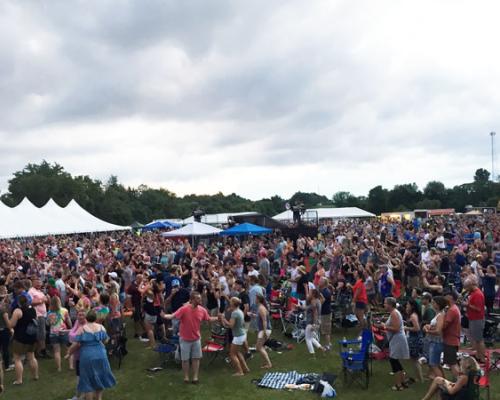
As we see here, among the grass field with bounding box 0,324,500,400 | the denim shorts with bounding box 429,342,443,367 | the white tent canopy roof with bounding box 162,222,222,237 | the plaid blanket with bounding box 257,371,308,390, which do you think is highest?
the white tent canopy roof with bounding box 162,222,222,237

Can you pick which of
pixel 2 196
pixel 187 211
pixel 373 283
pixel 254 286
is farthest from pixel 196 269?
pixel 187 211

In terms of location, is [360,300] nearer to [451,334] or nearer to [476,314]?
[476,314]

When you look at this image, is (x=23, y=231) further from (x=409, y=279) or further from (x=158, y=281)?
(x=409, y=279)

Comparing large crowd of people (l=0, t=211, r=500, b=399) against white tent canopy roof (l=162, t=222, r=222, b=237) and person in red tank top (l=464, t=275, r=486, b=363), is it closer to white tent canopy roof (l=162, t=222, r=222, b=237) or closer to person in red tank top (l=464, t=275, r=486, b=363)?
person in red tank top (l=464, t=275, r=486, b=363)

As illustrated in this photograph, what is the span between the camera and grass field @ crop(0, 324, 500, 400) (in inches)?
276

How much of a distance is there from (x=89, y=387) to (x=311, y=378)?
340cm

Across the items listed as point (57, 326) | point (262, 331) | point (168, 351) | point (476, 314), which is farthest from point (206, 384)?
point (476, 314)

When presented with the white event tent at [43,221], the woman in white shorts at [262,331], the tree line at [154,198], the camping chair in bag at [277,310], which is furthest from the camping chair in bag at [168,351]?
the tree line at [154,198]

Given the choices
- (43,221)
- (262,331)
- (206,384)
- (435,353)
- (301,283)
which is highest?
(43,221)

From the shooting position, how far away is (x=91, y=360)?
594cm

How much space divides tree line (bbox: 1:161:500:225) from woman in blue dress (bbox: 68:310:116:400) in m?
61.0

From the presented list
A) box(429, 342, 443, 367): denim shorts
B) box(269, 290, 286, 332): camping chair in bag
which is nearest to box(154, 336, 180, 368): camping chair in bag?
box(269, 290, 286, 332): camping chair in bag

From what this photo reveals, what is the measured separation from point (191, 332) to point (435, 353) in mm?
3591

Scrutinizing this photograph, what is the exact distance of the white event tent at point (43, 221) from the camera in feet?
92.7
